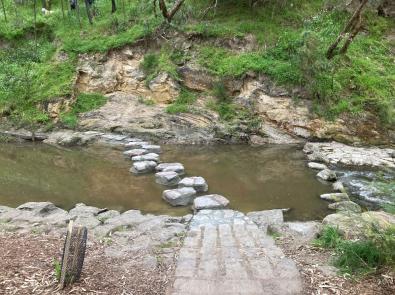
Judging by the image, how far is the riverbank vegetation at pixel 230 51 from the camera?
479 inches

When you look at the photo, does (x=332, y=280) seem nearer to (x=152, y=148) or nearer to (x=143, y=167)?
(x=143, y=167)

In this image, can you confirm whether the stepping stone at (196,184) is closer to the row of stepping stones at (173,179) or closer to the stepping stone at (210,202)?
the row of stepping stones at (173,179)

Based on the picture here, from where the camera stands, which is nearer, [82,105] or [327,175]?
[327,175]

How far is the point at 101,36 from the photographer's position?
14969 mm

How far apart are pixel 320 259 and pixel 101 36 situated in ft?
41.7

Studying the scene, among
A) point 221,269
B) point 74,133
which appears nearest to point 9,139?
point 74,133

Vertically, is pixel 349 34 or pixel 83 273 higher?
pixel 349 34

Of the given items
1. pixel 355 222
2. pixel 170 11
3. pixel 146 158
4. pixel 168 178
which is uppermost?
pixel 170 11

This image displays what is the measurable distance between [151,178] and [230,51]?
6.45 m

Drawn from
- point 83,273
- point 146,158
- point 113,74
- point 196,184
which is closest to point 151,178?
point 146,158

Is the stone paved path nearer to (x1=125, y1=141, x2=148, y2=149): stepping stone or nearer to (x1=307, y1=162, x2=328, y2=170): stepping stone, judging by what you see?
(x1=307, y1=162, x2=328, y2=170): stepping stone

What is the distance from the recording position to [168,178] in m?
8.30

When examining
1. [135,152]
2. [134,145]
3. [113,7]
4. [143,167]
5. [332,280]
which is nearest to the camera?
[332,280]

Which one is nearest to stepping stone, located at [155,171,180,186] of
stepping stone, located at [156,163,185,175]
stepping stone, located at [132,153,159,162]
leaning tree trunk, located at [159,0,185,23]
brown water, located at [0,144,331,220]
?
brown water, located at [0,144,331,220]
